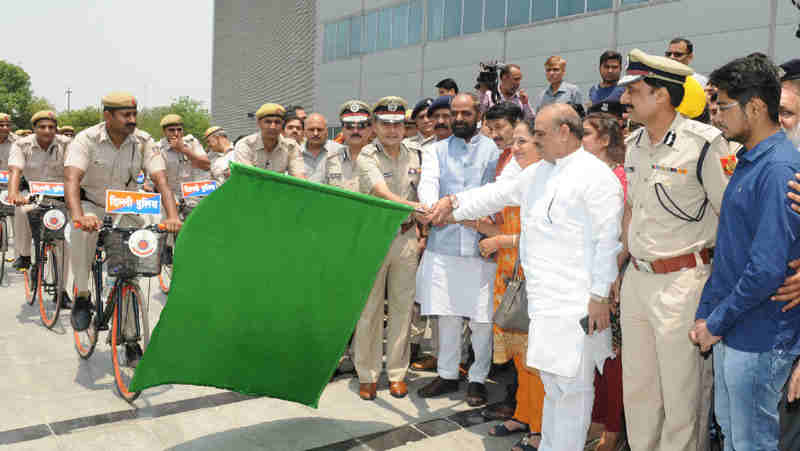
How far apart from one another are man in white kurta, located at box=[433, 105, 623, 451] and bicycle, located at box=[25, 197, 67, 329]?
5076 mm

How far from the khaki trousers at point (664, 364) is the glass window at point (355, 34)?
102 feet

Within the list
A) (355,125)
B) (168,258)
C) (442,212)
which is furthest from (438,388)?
(168,258)

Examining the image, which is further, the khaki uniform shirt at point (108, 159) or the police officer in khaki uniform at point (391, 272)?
the khaki uniform shirt at point (108, 159)

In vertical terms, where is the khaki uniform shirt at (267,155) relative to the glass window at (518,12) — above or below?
below

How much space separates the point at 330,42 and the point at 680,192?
33.9m

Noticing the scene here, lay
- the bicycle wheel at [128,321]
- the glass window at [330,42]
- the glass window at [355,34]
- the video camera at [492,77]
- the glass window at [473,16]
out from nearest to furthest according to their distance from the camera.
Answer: the bicycle wheel at [128,321]
the video camera at [492,77]
the glass window at [473,16]
the glass window at [355,34]
the glass window at [330,42]

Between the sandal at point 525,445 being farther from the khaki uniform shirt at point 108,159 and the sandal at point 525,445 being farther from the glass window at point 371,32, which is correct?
the glass window at point 371,32

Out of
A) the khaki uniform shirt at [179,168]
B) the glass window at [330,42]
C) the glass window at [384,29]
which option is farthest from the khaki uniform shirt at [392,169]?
the glass window at [330,42]

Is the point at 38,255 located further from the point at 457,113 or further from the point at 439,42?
the point at 439,42

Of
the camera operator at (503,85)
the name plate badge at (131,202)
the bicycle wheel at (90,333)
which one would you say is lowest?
the bicycle wheel at (90,333)

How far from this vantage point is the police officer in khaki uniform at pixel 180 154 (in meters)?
8.81

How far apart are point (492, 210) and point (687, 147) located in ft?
4.42

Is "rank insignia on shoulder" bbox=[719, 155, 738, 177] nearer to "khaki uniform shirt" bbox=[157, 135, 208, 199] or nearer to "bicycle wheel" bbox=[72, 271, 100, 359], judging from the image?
"bicycle wheel" bbox=[72, 271, 100, 359]

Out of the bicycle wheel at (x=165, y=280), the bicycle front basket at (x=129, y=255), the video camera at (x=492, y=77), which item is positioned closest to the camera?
the bicycle front basket at (x=129, y=255)
